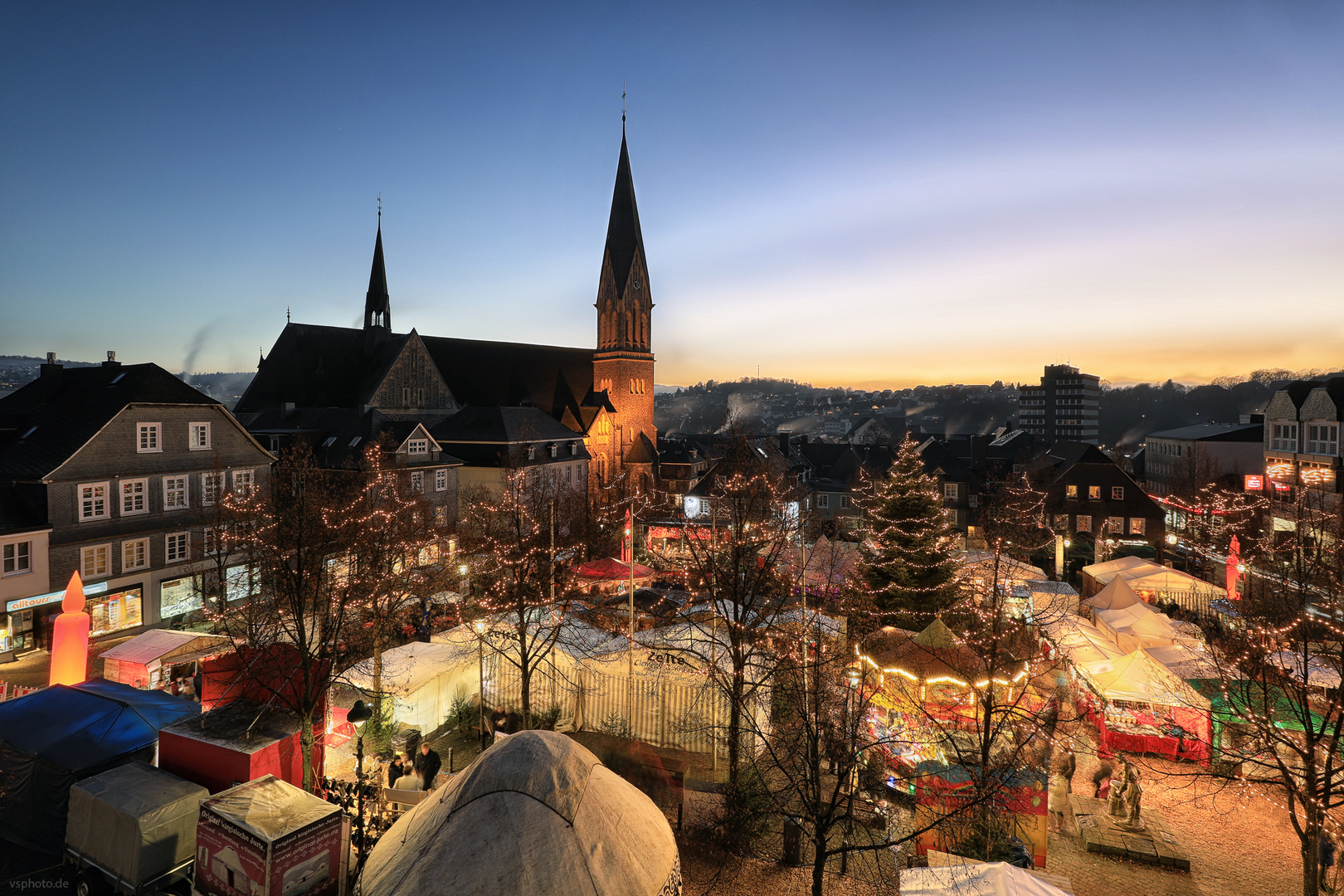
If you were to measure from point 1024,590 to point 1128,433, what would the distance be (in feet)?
456

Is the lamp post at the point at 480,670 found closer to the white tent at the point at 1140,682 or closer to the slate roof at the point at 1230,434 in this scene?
the white tent at the point at 1140,682

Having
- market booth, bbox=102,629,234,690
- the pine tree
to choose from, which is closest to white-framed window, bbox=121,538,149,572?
market booth, bbox=102,629,234,690

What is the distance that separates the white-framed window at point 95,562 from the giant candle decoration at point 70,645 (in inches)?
444

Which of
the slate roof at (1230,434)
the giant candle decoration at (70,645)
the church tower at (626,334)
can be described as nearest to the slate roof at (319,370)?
the church tower at (626,334)

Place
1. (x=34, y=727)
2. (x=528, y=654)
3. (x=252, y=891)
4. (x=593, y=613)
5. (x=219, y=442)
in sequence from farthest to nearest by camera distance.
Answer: (x=219, y=442) < (x=593, y=613) < (x=528, y=654) < (x=34, y=727) < (x=252, y=891)

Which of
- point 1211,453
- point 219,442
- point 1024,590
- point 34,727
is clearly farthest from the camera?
point 1211,453

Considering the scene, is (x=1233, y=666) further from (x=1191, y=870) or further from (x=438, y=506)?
(x=438, y=506)

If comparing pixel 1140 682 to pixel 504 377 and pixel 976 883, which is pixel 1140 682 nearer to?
pixel 976 883

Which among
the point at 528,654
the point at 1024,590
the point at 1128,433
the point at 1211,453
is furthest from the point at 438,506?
the point at 1128,433

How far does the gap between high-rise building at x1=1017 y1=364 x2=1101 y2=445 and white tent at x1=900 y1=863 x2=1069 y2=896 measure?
5968 inches

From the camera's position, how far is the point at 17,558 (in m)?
19.8

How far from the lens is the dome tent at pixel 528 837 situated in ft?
21.3

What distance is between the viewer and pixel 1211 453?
5406 cm

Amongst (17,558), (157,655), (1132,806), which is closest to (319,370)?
(17,558)
